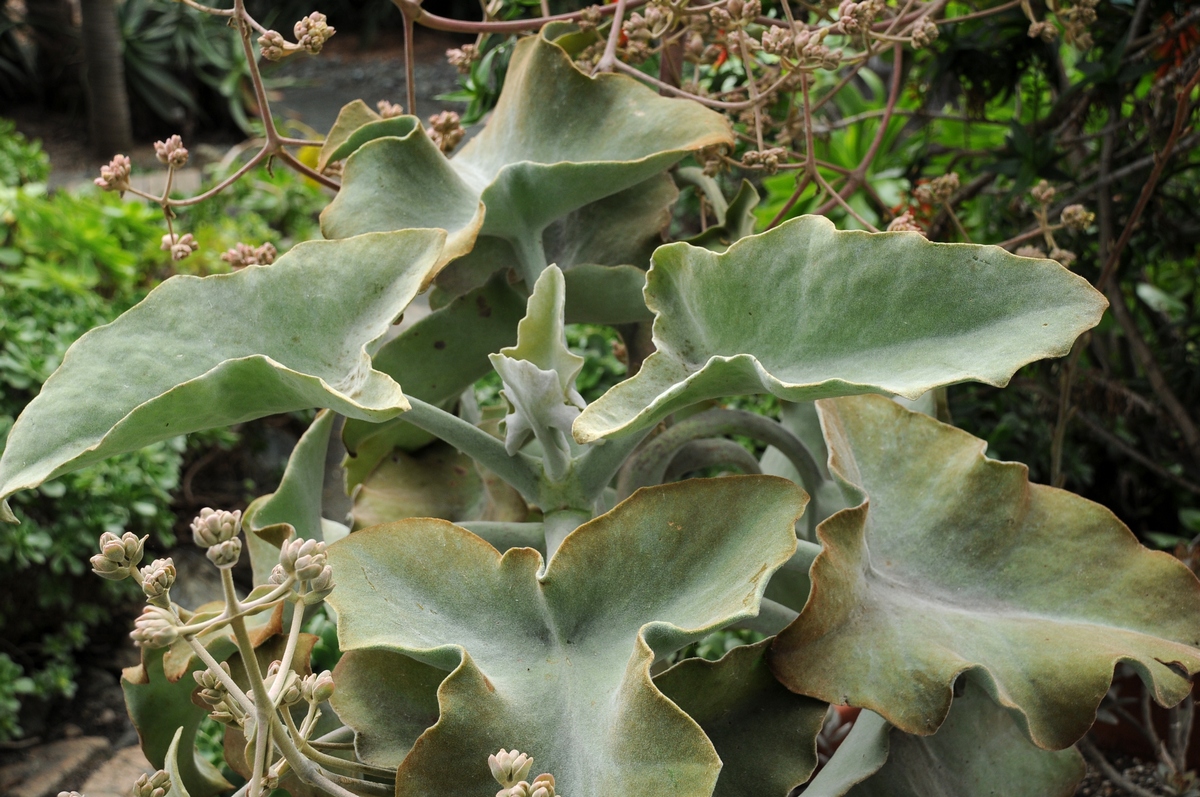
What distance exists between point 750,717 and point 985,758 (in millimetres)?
195

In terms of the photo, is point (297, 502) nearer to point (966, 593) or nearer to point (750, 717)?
point (750, 717)

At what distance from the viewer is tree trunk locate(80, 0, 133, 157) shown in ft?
14.9

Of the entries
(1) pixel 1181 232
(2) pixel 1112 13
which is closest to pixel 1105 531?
(2) pixel 1112 13

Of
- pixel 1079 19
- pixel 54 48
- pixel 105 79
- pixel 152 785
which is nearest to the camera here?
pixel 152 785

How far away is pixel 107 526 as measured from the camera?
6.31ft

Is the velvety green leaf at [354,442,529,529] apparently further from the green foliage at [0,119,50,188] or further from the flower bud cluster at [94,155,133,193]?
the green foliage at [0,119,50,188]

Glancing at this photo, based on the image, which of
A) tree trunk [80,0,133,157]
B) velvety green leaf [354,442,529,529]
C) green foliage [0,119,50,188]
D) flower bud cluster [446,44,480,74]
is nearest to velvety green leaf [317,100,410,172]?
flower bud cluster [446,44,480,74]

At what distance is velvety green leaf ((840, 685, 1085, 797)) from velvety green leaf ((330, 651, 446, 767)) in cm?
27

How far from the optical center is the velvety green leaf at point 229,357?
1.65 feet

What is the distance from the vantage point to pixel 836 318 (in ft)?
1.71

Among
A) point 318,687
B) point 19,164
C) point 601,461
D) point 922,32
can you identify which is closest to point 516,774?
point 318,687

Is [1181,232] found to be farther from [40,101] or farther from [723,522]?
[40,101]

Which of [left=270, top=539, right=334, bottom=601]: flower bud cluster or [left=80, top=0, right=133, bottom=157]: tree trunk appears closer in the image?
[left=270, top=539, right=334, bottom=601]: flower bud cluster

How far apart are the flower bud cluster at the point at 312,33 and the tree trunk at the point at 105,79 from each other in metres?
4.55
